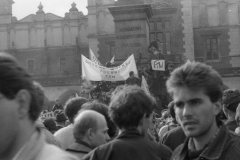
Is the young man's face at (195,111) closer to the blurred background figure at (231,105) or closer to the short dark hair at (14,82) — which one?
the short dark hair at (14,82)

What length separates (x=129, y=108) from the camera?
428 cm

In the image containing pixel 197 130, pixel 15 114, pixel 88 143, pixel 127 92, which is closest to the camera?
pixel 15 114

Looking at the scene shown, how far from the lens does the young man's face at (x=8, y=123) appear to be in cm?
223

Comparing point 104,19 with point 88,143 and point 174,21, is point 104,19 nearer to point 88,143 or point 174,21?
point 174,21

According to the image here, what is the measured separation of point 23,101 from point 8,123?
125 mm

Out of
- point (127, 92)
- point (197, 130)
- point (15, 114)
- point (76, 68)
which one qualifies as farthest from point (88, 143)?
point (76, 68)

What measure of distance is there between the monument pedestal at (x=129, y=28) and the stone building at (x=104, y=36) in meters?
8.60

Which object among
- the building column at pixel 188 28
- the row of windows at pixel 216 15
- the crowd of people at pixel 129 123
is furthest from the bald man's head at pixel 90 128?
the row of windows at pixel 216 15

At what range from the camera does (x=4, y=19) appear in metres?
50.8

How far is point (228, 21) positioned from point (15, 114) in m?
43.1

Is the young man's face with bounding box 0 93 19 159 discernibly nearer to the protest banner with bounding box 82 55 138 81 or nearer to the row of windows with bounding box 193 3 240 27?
the protest banner with bounding box 82 55 138 81

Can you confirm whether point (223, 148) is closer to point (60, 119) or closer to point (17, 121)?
point (17, 121)

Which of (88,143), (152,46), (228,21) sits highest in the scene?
(228,21)

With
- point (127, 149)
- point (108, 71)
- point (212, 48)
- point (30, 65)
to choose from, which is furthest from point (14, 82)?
point (30, 65)
